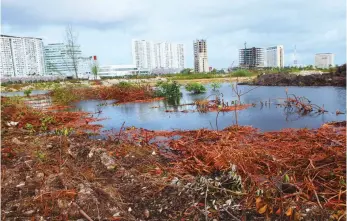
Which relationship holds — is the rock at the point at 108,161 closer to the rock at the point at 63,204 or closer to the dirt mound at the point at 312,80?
the rock at the point at 63,204

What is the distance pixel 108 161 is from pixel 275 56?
196 ft

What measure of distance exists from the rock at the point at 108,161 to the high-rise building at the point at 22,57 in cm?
5084

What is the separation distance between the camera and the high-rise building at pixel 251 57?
48.1m

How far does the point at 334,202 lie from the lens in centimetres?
256

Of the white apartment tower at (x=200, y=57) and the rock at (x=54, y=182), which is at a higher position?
the white apartment tower at (x=200, y=57)

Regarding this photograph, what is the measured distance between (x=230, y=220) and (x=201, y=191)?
51cm

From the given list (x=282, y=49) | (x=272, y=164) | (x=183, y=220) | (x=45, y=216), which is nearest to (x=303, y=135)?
(x=272, y=164)

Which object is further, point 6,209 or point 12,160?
point 12,160

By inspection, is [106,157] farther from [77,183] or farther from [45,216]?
[45,216]

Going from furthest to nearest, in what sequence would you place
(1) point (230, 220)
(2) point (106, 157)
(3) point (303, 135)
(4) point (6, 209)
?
(3) point (303, 135)
(2) point (106, 157)
(4) point (6, 209)
(1) point (230, 220)

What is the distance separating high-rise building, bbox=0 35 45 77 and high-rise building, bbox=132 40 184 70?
31271mm

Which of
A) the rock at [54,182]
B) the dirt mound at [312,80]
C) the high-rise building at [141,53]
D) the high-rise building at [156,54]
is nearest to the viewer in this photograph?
the rock at [54,182]

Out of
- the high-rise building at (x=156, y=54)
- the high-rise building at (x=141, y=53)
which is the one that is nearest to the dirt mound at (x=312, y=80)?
the high-rise building at (x=156, y=54)

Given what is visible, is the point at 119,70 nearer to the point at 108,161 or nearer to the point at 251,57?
the point at 251,57
